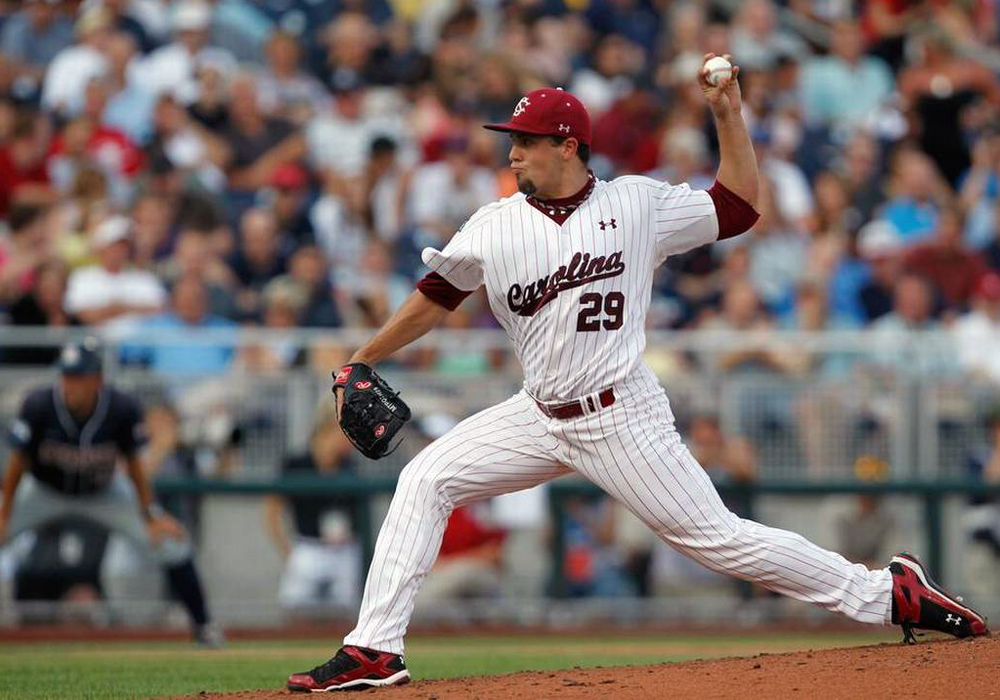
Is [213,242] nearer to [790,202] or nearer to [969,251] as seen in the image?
[790,202]

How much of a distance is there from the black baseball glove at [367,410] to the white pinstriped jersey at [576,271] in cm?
45

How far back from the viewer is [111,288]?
11.5 m

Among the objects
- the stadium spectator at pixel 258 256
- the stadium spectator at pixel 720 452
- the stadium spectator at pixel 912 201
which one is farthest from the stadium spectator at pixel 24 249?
the stadium spectator at pixel 912 201

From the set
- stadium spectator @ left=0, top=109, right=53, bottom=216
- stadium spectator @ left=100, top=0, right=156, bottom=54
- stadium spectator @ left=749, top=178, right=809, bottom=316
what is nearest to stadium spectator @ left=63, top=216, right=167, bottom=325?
stadium spectator @ left=0, top=109, right=53, bottom=216

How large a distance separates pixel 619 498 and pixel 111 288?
21.4ft

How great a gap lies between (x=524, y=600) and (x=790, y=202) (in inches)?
165

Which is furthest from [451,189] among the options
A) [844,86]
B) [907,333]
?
[844,86]

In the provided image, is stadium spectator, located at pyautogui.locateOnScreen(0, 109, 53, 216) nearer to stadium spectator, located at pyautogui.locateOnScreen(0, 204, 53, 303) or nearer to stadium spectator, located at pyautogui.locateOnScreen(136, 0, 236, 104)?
stadium spectator, located at pyautogui.locateOnScreen(0, 204, 53, 303)

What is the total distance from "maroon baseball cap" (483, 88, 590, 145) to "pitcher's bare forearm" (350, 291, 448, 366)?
66cm

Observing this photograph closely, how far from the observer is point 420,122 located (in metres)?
13.6

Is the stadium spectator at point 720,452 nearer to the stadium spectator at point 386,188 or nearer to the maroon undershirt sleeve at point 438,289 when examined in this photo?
the stadium spectator at point 386,188

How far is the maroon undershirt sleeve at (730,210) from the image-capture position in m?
5.88

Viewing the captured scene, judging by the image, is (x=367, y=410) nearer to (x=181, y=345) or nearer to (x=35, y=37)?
(x=181, y=345)

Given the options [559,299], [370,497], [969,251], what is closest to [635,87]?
[969,251]
